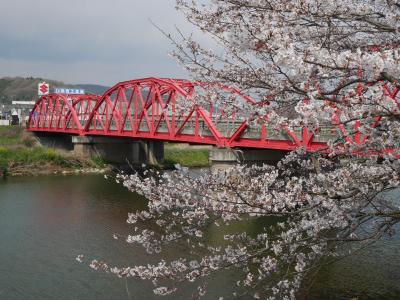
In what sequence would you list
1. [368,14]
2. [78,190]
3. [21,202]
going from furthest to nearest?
[78,190] → [21,202] → [368,14]

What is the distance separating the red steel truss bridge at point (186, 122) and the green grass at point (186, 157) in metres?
4.85

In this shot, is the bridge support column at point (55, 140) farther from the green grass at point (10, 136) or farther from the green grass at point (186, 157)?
the green grass at point (186, 157)

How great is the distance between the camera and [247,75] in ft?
16.6

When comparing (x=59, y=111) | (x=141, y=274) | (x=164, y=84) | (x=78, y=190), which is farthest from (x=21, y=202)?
(x=59, y=111)

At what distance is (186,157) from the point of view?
40.5 meters

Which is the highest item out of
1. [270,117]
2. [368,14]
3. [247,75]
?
[368,14]

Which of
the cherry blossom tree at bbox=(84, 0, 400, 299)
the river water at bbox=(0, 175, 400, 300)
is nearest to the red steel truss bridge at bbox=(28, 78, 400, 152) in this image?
the cherry blossom tree at bbox=(84, 0, 400, 299)

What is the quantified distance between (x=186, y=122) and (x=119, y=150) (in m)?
16.5

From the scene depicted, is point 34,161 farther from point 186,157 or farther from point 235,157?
point 235,157

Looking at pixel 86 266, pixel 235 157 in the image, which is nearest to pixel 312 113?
pixel 86 266

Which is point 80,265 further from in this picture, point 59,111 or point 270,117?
point 59,111

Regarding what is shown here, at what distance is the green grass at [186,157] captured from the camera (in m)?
38.5

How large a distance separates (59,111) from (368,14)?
4053cm

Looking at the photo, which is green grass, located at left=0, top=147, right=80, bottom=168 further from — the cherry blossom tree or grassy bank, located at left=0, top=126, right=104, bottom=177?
the cherry blossom tree
